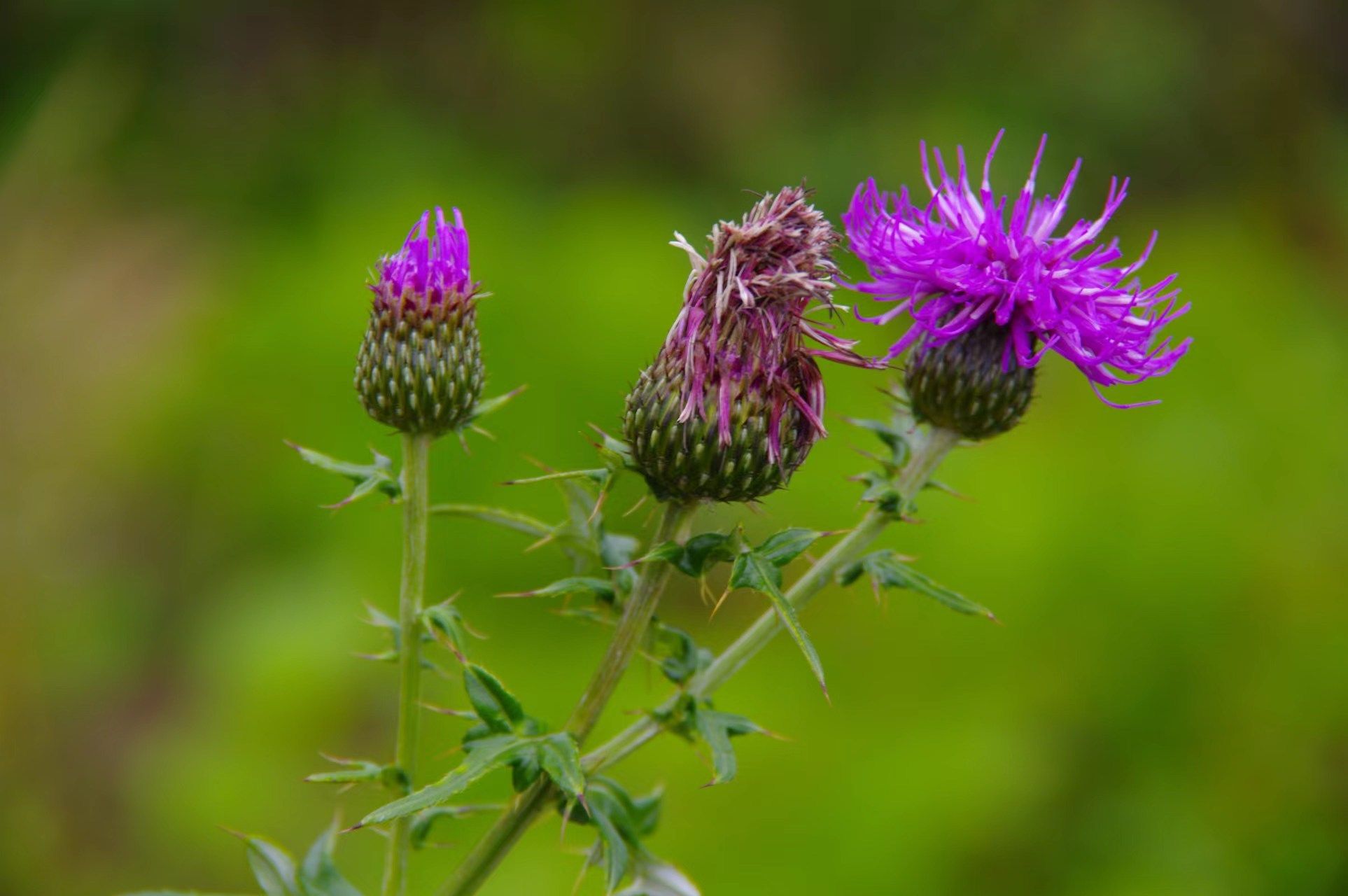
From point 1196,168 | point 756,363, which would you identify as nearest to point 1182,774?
point 756,363

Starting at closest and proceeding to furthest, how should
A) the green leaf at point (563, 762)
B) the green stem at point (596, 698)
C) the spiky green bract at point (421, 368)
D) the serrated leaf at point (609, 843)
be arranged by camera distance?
the green leaf at point (563, 762) → the serrated leaf at point (609, 843) → the green stem at point (596, 698) → the spiky green bract at point (421, 368)

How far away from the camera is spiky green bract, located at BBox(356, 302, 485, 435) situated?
2.43 m

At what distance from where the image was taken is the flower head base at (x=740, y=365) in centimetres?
221

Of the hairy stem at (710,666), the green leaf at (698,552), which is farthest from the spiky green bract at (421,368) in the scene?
the green leaf at (698,552)

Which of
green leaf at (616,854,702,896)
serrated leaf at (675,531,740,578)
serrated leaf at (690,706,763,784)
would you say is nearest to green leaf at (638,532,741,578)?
serrated leaf at (675,531,740,578)

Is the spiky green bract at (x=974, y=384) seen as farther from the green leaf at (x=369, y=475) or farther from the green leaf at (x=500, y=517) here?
the green leaf at (x=369, y=475)

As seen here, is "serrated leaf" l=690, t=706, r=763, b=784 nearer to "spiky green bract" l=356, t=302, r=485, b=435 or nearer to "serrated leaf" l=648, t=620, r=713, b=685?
"serrated leaf" l=648, t=620, r=713, b=685

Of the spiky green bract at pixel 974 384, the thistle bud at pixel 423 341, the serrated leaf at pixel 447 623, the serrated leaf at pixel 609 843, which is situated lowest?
the serrated leaf at pixel 609 843

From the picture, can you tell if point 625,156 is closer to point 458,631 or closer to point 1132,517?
point 1132,517

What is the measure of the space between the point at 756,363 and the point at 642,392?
0.20 meters

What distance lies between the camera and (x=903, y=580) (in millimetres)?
Result: 2248

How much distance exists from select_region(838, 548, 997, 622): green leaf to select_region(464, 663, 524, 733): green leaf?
65 cm

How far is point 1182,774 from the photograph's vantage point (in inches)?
228

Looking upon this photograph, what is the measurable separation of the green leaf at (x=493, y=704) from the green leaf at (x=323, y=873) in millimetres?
389
